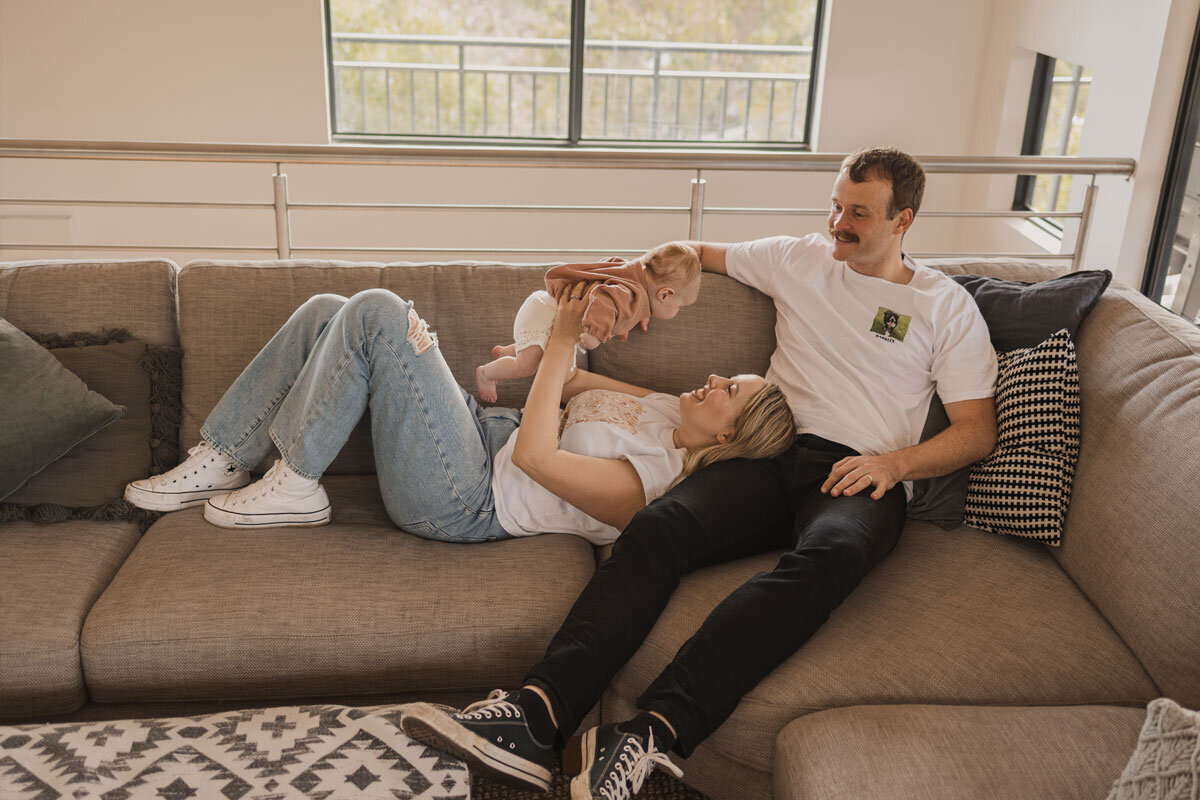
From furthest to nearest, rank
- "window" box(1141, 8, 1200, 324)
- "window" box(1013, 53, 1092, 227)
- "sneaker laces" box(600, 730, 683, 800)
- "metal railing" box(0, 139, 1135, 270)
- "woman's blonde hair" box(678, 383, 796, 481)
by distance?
"window" box(1013, 53, 1092, 227) → "window" box(1141, 8, 1200, 324) → "metal railing" box(0, 139, 1135, 270) → "woman's blonde hair" box(678, 383, 796, 481) → "sneaker laces" box(600, 730, 683, 800)

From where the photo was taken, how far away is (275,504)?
1888 millimetres

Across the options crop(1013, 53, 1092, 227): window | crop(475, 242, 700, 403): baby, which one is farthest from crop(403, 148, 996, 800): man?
crop(1013, 53, 1092, 227): window

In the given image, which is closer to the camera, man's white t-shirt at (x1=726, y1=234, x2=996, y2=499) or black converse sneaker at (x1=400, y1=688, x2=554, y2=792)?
black converse sneaker at (x1=400, y1=688, x2=554, y2=792)

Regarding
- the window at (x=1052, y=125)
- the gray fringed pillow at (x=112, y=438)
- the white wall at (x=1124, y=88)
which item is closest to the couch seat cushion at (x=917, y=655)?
the gray fringed pillow at (x=112, y=438)

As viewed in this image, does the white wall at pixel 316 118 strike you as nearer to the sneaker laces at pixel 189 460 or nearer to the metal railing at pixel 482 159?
the metal railing at pixel 482 159

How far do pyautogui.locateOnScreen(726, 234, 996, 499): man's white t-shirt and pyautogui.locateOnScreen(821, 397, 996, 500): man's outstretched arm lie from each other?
0.14 feet

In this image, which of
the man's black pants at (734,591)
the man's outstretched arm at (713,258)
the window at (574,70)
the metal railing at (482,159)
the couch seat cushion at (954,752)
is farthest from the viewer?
the window at (574,70)

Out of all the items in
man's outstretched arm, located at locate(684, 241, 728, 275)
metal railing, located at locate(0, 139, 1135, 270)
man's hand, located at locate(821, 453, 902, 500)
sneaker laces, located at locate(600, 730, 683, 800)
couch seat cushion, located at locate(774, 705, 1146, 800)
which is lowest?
sneaker laces, located at locate(600, 730, 683, 800)

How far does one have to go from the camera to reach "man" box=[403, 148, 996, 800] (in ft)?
4.85

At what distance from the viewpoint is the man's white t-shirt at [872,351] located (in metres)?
2.01

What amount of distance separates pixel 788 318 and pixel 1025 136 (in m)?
3.22

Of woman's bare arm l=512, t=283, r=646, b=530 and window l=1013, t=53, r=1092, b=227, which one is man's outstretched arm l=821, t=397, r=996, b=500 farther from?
window l=1013, t=53, r=1092, b=227

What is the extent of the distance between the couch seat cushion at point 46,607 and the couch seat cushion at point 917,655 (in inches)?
36.3

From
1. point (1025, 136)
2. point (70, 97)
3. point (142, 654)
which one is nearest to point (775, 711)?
point (142, 654)
